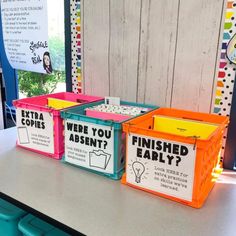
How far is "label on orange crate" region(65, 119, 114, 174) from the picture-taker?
1115 mm

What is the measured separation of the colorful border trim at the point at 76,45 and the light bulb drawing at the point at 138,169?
2.66ft

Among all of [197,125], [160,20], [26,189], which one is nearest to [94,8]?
[160,20]

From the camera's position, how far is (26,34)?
2008mm

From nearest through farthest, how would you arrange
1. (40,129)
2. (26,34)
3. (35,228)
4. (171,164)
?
(171,164) → (35,228) → (40,129) → (26,34)

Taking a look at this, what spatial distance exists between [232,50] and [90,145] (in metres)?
0.74

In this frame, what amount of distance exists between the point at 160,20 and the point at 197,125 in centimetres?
56

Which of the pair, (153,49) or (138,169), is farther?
(153,49)

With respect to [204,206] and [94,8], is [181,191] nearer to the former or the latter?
[204,206]

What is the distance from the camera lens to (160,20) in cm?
132

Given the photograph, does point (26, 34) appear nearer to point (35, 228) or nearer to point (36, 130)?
point (36, 130)

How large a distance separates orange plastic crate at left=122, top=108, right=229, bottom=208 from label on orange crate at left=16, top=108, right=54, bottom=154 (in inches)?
17.2

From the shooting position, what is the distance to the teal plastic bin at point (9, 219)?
116 centimetres

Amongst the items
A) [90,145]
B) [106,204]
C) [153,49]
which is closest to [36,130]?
[90,145]

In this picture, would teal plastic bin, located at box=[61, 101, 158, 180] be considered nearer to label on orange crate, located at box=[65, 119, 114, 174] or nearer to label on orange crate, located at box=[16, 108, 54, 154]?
label on orange crate, located at box=[65, 119, 114, 174]
